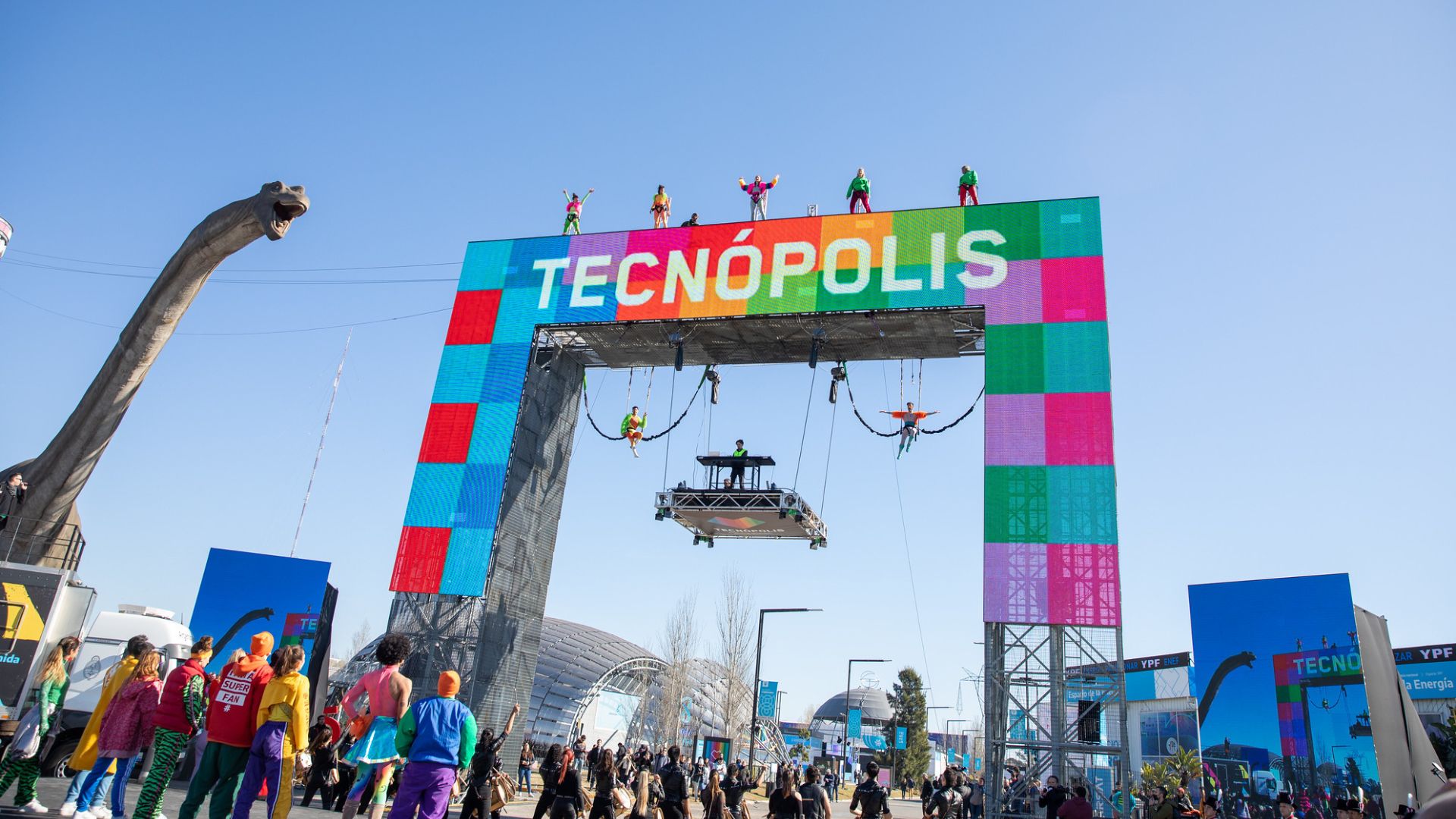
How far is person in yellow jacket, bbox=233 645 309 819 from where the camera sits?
7.30 metres

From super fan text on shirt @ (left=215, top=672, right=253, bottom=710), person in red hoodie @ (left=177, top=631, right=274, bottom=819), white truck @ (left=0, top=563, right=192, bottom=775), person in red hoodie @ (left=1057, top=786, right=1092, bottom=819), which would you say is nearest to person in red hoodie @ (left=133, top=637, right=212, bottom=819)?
person in red hoodie @ (left=177, top=631, right=274, bottom=819)

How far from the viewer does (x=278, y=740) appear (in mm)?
7340

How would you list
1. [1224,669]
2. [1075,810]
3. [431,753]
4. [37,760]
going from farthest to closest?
[1224,669], [1075,810], [37,760], [431,753]

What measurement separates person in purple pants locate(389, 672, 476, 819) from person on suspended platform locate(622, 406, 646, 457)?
1838 cm

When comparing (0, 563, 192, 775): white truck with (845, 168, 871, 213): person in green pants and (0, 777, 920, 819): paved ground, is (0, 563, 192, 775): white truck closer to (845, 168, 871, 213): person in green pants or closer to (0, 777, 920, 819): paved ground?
(0, 777, 920, 819): paved ground

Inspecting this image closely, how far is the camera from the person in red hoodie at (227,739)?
292 inches

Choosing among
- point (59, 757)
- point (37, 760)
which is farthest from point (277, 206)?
point (37, 760)

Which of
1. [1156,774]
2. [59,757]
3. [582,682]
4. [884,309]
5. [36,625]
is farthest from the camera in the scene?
[582,682]

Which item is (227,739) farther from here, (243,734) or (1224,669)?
(1224,669)

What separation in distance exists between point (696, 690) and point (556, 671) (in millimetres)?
10430

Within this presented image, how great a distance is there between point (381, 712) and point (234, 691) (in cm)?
117

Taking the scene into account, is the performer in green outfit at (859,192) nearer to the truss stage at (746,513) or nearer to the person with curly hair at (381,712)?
the truss stage at (746,513)

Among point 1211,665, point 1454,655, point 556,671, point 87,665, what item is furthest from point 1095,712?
point 556,671

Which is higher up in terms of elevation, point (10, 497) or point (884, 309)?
point (884, 309)
